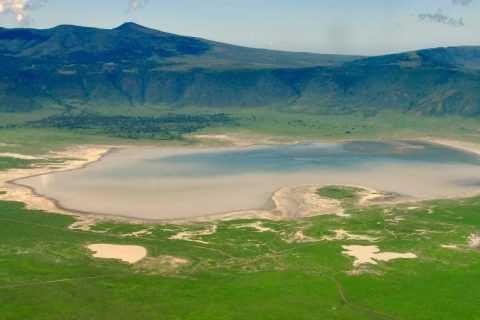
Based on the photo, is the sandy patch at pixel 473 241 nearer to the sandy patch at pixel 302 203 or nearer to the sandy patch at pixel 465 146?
the sandy patch at pixel 302 203

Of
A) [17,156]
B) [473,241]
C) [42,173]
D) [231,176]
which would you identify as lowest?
[473,241]

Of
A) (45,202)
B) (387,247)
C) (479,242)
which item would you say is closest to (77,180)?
(45,202)

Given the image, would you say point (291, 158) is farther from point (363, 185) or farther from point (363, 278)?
point (363, 278)

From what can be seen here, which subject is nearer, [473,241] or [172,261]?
[172,261]

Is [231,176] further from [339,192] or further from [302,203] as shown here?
[302,203]

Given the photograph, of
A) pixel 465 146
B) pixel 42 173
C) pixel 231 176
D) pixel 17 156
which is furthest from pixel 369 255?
pixel 465 146
